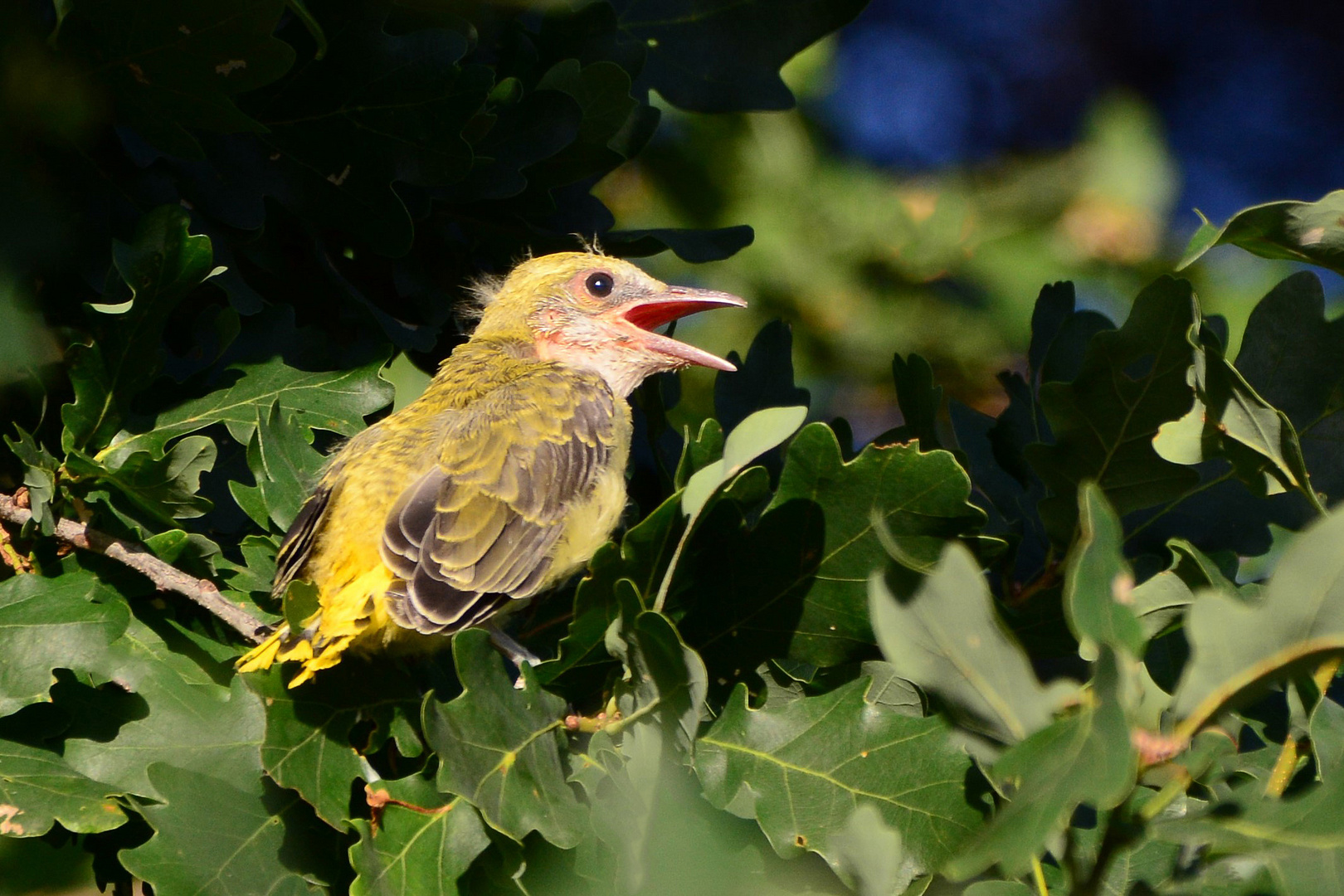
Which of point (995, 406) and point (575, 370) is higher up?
point (575, 370)

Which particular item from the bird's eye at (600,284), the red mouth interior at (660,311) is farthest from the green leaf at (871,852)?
the bird's eye at (600,284)

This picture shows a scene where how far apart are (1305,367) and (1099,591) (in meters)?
0.78

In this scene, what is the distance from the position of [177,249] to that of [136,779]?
2.42 feet

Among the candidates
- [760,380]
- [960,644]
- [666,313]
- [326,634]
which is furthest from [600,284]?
Answer: [960,644]

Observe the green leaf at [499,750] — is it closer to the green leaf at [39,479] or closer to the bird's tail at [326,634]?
the bird's tail at [326,634]

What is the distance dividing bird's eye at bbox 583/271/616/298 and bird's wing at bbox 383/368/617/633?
441 mm

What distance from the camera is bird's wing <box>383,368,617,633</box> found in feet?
6.20

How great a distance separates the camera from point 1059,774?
916 millimetres

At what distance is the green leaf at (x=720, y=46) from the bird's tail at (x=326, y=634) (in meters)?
1.18

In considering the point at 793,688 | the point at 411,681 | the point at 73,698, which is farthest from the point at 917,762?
the point at 73,698

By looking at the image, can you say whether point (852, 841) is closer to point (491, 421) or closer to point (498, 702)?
point (498, 702)

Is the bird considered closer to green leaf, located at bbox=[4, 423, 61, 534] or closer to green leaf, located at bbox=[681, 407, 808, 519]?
green leaf, located at bbox=[4, 423, 61, 534]

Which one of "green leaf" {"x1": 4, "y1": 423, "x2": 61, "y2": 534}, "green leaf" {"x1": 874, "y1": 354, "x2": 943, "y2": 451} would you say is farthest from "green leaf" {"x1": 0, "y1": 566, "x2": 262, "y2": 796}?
"green leaf" {"x1": 874, "y1": 354, "x2": 943, "y2": 451}

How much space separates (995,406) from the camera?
3.57 metres
